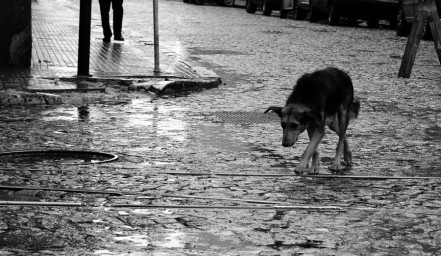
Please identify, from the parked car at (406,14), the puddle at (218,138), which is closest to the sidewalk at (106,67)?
the puddle at (218,138)

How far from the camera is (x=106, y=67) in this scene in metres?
14.8

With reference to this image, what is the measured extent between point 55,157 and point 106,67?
6706 millimetres

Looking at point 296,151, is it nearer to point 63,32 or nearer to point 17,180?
point 17,180

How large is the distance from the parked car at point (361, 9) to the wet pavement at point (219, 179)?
14662 millimetres

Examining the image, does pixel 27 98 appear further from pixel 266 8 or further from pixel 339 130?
pixel 266 8

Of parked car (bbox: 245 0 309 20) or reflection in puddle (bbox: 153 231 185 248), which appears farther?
parked car (bbox: 245 0 309 20)

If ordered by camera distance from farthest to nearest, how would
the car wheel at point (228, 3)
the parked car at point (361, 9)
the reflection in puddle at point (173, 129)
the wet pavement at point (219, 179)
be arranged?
the car wheel at point (228, 3), the parked car at point (361, 9), the reflection in puddle at point (173, 129), the wet pavement at point (219, 179)

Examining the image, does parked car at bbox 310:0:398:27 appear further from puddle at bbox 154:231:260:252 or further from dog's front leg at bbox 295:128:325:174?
puddle at bbox 154:231:260:252

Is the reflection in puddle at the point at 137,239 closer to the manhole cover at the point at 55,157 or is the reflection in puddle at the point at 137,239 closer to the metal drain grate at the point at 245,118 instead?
the manhole cover at the point at 55,157

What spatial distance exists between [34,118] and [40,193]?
378cm

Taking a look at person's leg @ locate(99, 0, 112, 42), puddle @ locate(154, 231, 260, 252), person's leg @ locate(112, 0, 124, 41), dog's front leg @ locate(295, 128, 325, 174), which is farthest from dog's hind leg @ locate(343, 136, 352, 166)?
person's leg @ locate(112, 0, 124, 41)

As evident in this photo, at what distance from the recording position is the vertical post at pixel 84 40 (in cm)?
1331

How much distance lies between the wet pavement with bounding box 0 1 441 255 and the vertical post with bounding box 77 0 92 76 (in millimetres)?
916

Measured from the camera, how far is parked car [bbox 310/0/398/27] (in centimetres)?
2942
